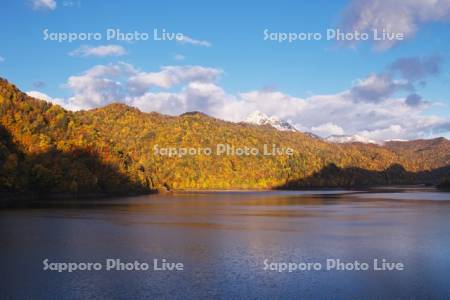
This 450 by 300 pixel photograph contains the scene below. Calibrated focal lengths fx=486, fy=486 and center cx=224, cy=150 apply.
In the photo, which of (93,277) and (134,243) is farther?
(134,243)

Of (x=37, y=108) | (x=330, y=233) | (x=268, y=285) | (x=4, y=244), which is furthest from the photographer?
(x=37, y=108)

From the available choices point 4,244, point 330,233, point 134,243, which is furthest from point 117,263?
point 330,233

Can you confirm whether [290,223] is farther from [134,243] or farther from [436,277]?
[436,277]

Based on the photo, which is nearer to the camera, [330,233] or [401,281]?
[401,281]

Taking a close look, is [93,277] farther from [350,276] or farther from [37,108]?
[37,108]

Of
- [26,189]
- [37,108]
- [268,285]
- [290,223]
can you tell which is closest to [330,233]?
[290,223]

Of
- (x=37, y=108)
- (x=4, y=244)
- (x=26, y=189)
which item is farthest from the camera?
(x=37, y=108)

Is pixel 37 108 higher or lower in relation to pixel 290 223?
higher

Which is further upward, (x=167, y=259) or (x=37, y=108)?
Result: (x=37, y=108)

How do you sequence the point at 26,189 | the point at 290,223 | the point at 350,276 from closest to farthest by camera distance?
the point at 350,276 < the point at 290,223 < the point at 26,189
